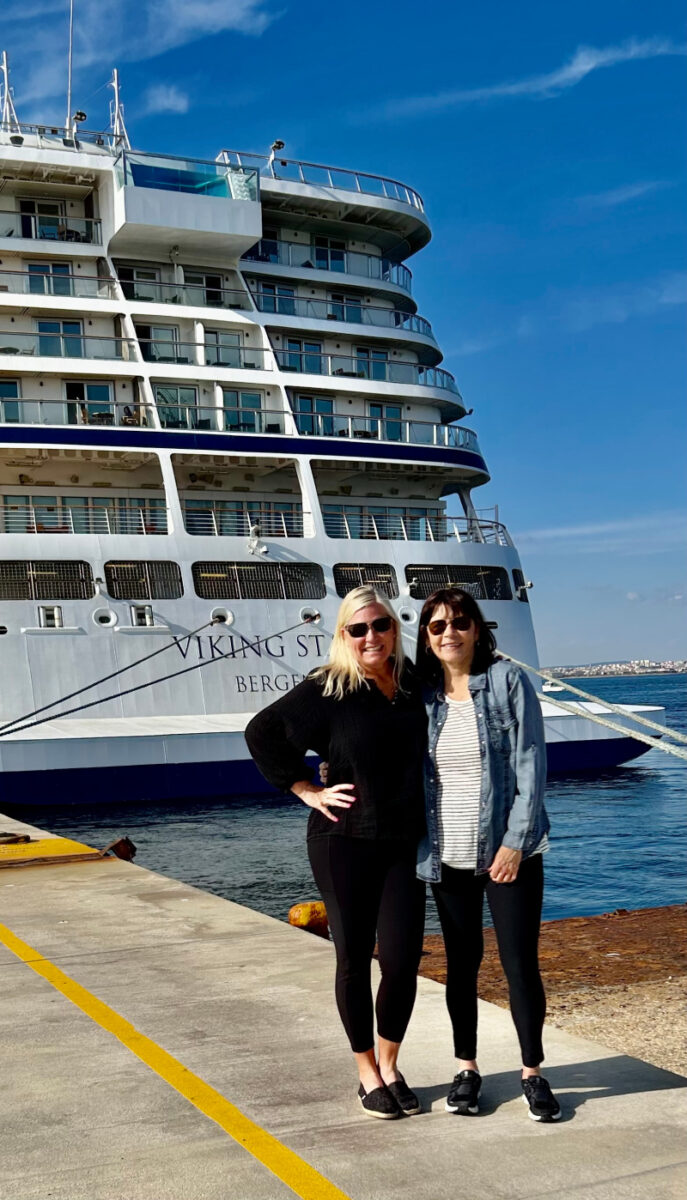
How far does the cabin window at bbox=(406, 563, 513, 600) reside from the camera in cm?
2247

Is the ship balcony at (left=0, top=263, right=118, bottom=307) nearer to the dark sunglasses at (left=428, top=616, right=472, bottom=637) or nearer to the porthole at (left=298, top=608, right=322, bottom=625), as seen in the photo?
the porthole at (left=298, top=608, right=322, bottom=625)

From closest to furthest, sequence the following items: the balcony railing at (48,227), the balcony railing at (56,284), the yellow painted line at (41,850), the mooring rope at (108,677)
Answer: the yellow painted line at (41,850) < the mooring rope at (108,677) < the balcony railing at (56,284) < the balcony railing at (48,227)

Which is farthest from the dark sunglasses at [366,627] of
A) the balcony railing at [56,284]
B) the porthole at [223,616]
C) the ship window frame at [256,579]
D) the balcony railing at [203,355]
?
the balcony railing at [56,284]

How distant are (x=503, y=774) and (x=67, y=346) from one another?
19982 mm

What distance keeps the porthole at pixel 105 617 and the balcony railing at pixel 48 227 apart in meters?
8.31

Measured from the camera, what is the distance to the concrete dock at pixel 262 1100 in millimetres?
3455

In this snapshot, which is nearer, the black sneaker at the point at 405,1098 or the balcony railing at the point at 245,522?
the black sneaker at the point at 405,1098

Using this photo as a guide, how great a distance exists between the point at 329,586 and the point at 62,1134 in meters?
17.7

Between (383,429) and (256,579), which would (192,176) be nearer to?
(383,429)

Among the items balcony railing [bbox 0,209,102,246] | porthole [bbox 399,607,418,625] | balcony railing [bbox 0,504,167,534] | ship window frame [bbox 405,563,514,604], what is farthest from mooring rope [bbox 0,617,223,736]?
balcony railing [bbox 0,209,102,246]

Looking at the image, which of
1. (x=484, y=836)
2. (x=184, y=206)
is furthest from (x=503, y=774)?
(x=184, y=206)

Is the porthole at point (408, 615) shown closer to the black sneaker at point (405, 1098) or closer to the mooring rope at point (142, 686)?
the mooring rope at point (142, 686)

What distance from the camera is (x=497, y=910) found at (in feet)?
13.3

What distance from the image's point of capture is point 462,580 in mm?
23219
